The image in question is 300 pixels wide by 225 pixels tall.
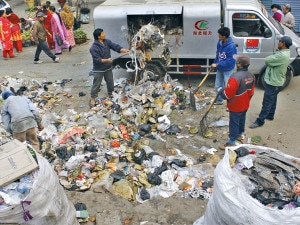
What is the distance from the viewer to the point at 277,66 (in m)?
5.93

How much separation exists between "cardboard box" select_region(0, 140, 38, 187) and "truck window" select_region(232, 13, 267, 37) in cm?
551

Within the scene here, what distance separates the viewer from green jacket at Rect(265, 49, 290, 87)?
19.1 ft

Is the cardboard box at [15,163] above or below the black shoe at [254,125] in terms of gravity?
above

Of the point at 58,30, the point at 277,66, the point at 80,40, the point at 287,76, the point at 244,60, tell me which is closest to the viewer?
the point at 244,60

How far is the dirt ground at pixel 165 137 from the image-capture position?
4523 millimetres

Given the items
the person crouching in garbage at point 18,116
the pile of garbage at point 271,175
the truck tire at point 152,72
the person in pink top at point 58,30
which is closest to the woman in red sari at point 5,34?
the person in pink top at point 58,30

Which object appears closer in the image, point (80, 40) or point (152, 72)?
point (152, 72)

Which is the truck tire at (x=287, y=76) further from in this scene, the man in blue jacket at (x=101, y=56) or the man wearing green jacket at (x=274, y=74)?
the man in blue jacket at (x=101, y=56)

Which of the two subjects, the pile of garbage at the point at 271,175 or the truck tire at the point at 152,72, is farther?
the truck tire at the point at 152,72

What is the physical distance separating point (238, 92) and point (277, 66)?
120cm

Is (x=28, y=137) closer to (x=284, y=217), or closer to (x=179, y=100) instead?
(x=179, y=100)

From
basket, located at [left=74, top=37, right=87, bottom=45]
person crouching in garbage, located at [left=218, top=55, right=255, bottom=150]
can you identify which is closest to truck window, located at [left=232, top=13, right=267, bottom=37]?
person crouching in garbage, located at [left=218, top=55, right=255, bottom=150]

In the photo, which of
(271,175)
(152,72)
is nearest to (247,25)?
(152,72)

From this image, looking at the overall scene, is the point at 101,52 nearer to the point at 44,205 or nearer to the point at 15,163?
the point at 15,163
